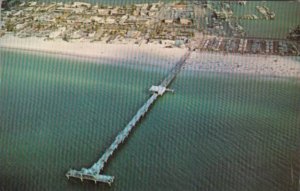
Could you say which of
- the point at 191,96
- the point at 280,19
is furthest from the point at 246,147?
the point at 280,19

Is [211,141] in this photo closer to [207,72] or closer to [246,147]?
[246,147]

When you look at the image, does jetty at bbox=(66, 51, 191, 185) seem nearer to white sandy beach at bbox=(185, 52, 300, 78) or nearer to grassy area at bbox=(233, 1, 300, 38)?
white sandy beach at bbox=(185, 52, 300, 78)

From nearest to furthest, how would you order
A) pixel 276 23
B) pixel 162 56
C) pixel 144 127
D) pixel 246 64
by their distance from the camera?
pixel 144 127 < pixel 246 64 < pixel 162 56 < pixel 276 23

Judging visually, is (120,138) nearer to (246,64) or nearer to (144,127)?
(144,127)

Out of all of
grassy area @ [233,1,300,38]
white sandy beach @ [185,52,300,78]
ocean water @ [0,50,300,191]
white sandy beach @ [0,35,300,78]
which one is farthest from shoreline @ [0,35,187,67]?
grassy area @ [233,1,300,38]

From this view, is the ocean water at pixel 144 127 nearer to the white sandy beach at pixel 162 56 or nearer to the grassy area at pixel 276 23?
the white sandy beach at pixel 162 56

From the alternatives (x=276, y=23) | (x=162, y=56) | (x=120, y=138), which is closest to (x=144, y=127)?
(x=120, y=138)
